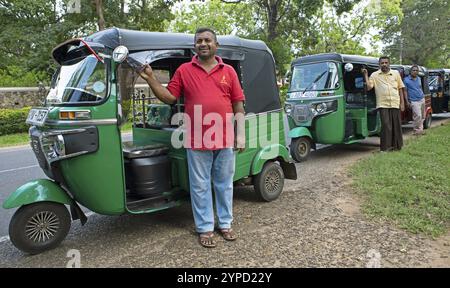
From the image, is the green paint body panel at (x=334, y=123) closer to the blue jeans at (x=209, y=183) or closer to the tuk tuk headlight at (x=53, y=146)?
the blue jeans at (x=209, y=183)

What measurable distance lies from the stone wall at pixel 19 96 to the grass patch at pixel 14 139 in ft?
9.10

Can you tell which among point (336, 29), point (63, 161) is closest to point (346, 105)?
point (63, 161)

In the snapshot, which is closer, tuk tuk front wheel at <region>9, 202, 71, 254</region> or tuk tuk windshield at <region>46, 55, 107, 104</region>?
tuk tuk front wheel at <region>9, 202, 71, 254</region>

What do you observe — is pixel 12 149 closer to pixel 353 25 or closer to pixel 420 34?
pixel 353 25

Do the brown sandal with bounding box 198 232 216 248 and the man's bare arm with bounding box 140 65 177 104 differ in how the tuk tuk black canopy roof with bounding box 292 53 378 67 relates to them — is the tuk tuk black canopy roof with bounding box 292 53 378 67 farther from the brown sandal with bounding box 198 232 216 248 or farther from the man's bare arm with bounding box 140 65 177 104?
the brown sandal with bounding box 198 232 216 248

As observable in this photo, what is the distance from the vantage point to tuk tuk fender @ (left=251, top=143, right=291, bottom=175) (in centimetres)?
503

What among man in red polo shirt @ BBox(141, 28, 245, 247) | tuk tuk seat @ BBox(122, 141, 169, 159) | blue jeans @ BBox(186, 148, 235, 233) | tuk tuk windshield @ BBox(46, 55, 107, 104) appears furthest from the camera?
tuk tuk seat @ BBox(122, 141, 169, 159)

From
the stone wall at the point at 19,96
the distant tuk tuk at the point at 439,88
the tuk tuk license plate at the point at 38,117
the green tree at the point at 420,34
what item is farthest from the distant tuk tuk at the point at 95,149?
the green tree at the point at 420,34

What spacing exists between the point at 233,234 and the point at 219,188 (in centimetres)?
51

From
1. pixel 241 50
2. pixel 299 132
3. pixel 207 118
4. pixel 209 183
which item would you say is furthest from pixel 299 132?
pixel 207 118

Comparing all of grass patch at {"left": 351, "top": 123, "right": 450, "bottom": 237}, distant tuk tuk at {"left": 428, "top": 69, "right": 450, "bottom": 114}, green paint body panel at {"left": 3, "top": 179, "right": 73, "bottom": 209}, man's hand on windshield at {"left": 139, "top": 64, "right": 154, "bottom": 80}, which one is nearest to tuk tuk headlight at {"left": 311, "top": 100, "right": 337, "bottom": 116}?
grass patch at {"left": 351, "top": 123, "right": 450, "bottom": 237}

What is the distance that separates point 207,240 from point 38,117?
2.08m

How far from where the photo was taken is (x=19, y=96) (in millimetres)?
17109

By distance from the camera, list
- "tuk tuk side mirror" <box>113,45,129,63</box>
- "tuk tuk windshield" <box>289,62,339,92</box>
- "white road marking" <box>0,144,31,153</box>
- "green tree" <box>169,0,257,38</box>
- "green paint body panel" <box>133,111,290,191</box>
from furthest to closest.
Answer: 1. "green tree" <box>169,0,257,38</box>
2. "white road marking" <box>0,144,31,153</box>
3. "tuk tuk windshield" <box>289,62,339,92</box>
4. "green paint body panel" <box>133,111,290,191</box>
5. "tuk tuk side mirror" <box>113,45,129,63</box>
